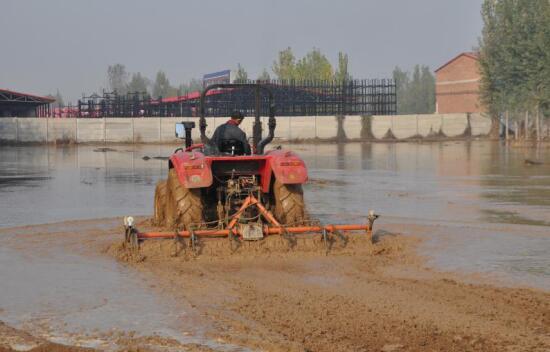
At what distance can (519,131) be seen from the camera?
179 feet

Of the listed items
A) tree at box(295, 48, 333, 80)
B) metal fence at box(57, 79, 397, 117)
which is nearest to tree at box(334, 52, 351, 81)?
tree at box(295, 48, 333, 80)

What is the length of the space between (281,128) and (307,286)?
43.9m

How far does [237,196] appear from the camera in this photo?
36.2 ft

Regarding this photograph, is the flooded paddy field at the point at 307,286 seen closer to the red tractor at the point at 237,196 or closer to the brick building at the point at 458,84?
the red tractor at the point at 237,196

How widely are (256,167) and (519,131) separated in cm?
4614

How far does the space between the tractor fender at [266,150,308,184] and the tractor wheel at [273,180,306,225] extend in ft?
0.76

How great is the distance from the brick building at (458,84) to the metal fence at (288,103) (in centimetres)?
1865

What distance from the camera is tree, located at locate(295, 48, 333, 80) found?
96.9m

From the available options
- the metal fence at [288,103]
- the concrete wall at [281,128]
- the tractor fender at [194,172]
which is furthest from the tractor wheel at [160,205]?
the metal fence at [288,103]

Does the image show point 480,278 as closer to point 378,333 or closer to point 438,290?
point 438,290

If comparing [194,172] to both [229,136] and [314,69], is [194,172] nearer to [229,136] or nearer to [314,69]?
[229,136]

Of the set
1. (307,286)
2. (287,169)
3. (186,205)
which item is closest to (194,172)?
(186,205)

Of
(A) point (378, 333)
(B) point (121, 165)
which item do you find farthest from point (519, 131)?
(A) point (378, 333)

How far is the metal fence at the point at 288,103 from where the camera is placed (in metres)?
58.3
